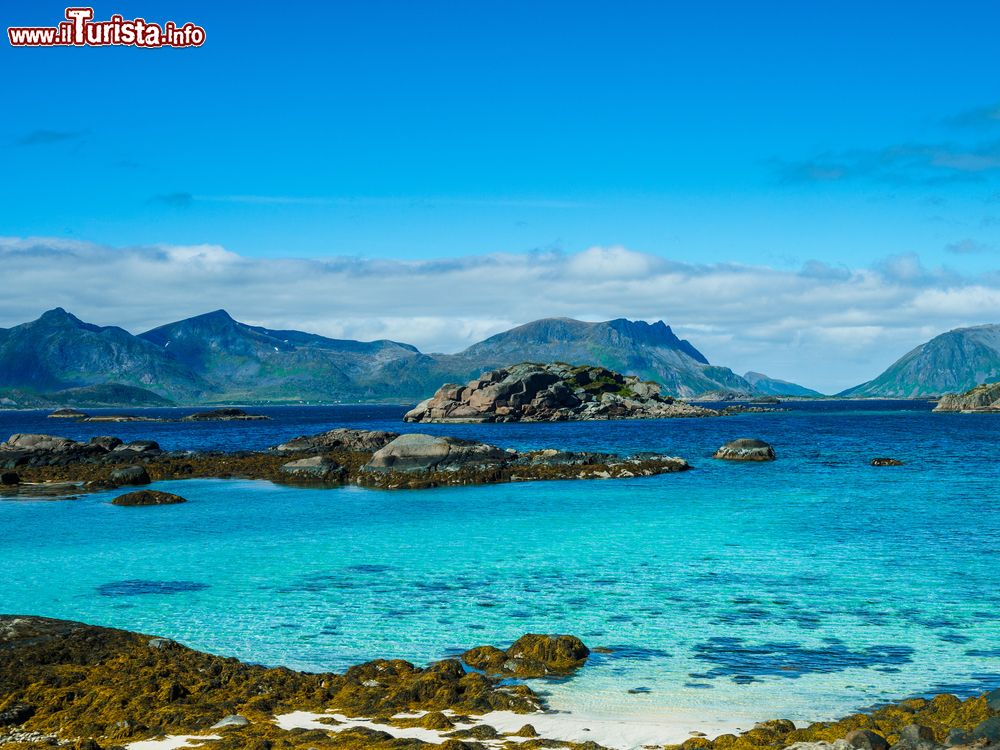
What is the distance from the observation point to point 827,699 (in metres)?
15.8

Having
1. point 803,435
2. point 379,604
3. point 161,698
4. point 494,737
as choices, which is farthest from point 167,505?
point 803,435

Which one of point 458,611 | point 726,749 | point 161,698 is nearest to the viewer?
point 726,749

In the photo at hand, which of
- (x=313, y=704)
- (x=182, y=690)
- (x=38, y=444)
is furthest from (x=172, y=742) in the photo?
(x=38, y=444)

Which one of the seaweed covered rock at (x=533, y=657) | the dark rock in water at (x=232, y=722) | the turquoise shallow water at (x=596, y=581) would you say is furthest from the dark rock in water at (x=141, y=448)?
the dark rock in water at (x=232, y=722)

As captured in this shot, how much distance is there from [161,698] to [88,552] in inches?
819

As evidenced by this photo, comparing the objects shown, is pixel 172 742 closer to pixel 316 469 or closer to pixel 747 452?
pixel 316 469

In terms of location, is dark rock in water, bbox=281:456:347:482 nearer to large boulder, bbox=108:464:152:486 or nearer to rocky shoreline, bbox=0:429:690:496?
rocky shoreline, bbox=0:429:690:496

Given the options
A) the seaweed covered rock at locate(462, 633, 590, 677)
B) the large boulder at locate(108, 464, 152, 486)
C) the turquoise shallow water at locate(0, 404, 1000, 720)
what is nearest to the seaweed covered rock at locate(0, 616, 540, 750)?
the seaweed covered rock at locate(462, 633, 590, 677)

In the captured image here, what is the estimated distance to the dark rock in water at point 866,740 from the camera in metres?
12.3

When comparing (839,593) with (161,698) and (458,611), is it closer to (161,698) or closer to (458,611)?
(458,611)

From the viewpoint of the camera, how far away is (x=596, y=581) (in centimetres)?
2694

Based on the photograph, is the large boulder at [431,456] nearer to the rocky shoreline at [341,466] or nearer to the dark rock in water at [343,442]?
the rocky shoreline at [341,466]

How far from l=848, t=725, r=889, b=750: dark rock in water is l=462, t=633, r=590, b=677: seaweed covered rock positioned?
6.50m

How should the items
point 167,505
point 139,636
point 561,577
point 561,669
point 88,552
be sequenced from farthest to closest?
point 167,505, point 88,552, point 561,577, point 139,636, point 561,669
